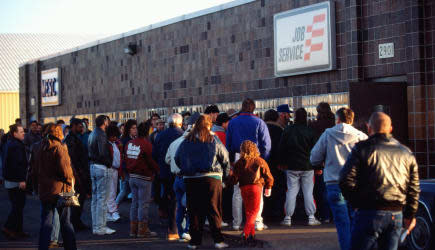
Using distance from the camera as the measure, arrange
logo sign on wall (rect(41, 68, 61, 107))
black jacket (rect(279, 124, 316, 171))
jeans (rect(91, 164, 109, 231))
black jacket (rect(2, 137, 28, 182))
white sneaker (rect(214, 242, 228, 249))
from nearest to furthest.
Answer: white sneaker (rect(214, 242, 228, 249)) → jeans (rect(91, 164, 109, 231)) → black jacket (rect(2, 137, 28, 182)) → black jacket (rect(279, 124, 316, 171)) → logo sign on wall (rect(41, 68, 61, 107))

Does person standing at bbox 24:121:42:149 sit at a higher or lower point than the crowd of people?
higher

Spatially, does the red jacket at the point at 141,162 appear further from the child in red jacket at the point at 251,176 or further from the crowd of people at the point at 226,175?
the child in red jacket at the point at 251,176

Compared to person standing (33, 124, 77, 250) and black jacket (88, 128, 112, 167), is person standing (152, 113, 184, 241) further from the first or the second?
person standing (33, 124, 77, 250)

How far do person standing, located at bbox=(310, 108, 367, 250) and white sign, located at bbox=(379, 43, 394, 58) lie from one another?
5981mm

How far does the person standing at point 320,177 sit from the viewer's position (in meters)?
12.1

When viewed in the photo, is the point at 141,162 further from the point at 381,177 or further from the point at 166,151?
the point at 381,177

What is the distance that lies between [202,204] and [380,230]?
4052 millimetres

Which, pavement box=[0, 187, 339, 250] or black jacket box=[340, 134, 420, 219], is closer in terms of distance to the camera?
black jacket box=[340, 134, 420, 219]

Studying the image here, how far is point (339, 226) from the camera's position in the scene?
28.1 feet

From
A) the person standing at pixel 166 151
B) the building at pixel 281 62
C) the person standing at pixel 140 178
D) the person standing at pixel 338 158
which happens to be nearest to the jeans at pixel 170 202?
the person standing at pixel 166 151

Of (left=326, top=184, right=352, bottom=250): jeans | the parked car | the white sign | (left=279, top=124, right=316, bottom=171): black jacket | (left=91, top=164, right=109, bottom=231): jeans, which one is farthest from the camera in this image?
the white sign

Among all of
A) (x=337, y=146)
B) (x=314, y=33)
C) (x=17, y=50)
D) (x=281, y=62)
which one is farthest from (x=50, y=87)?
(x=17, y=50)

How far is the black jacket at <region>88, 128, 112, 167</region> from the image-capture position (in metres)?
11.9

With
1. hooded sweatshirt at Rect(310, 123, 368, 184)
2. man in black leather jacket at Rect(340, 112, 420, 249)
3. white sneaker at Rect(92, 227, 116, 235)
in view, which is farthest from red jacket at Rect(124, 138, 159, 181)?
man in black leather jacket at Rect(340, 112, 420, 249)
